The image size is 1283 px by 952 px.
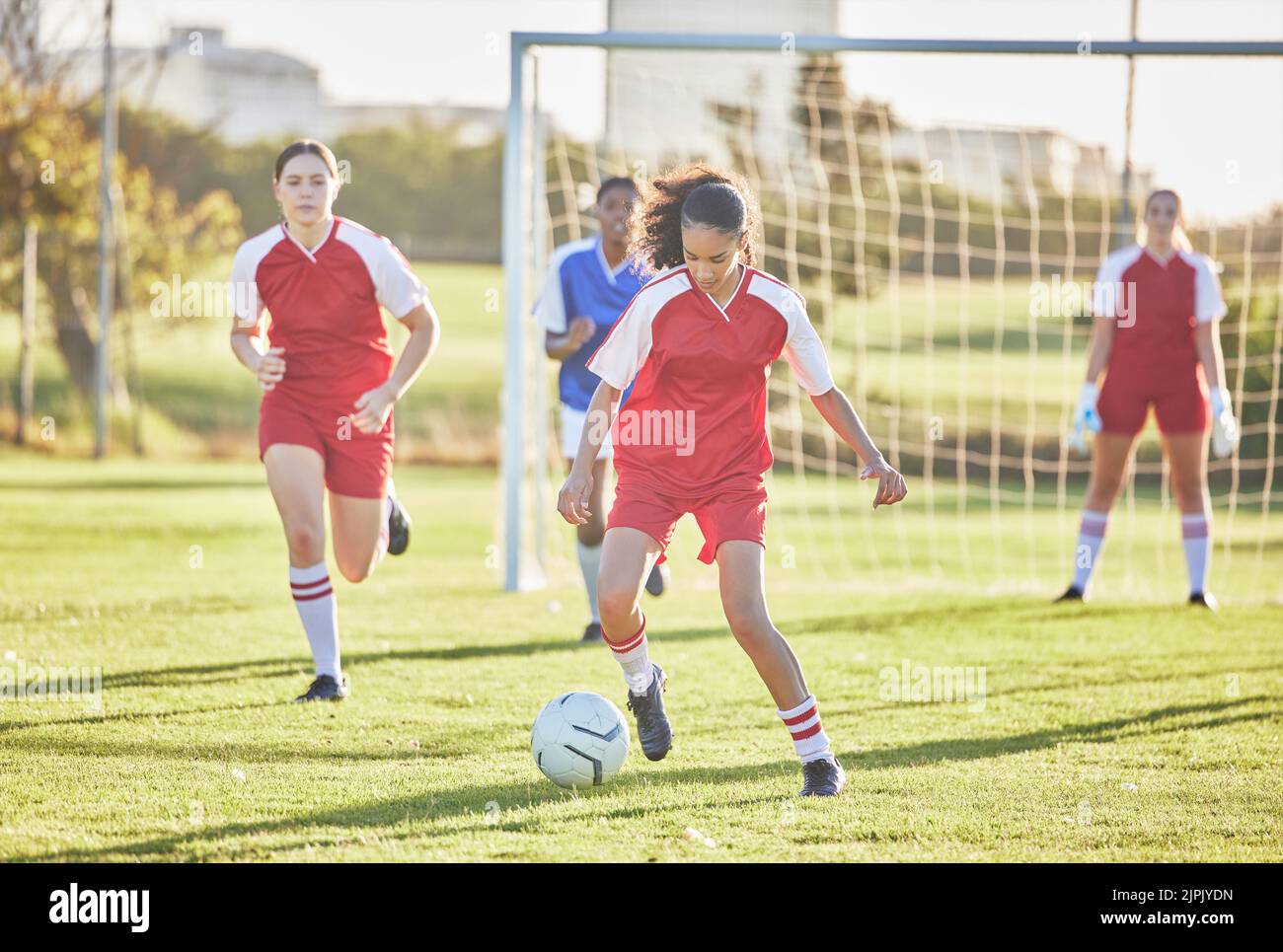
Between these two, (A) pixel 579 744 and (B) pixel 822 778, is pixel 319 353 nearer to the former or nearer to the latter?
(A) pixel 579 744

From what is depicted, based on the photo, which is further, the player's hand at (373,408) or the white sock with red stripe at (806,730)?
the player's hand at (373,408)

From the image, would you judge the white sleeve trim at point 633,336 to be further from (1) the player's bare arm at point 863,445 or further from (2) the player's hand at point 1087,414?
(2) the player's hand at point 1087,414

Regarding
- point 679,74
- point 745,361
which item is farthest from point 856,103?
point 745,361

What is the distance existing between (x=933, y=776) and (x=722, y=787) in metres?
0.76

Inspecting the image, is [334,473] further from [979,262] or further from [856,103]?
[979,262]

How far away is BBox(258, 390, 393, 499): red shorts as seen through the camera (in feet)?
19.1


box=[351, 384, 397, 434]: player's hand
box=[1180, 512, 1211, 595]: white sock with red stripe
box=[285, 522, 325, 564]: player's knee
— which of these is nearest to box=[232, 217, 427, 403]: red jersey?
box=[351, 384, 397, 434]: player's hand

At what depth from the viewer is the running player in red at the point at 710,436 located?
4.52m

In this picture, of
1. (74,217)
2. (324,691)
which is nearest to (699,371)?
(324,691)

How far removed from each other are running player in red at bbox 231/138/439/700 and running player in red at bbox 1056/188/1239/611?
4.43 metres

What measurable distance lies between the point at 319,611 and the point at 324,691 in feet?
1.08

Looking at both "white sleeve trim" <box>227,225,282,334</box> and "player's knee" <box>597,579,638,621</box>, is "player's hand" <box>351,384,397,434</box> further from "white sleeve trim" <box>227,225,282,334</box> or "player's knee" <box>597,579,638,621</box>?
"player's knee" <box>597,579,638,621</box>

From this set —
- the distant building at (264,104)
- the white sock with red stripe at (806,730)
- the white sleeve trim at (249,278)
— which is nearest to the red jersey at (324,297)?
the white sleeve trim at (249,278)

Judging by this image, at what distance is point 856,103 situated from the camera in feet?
54.1
